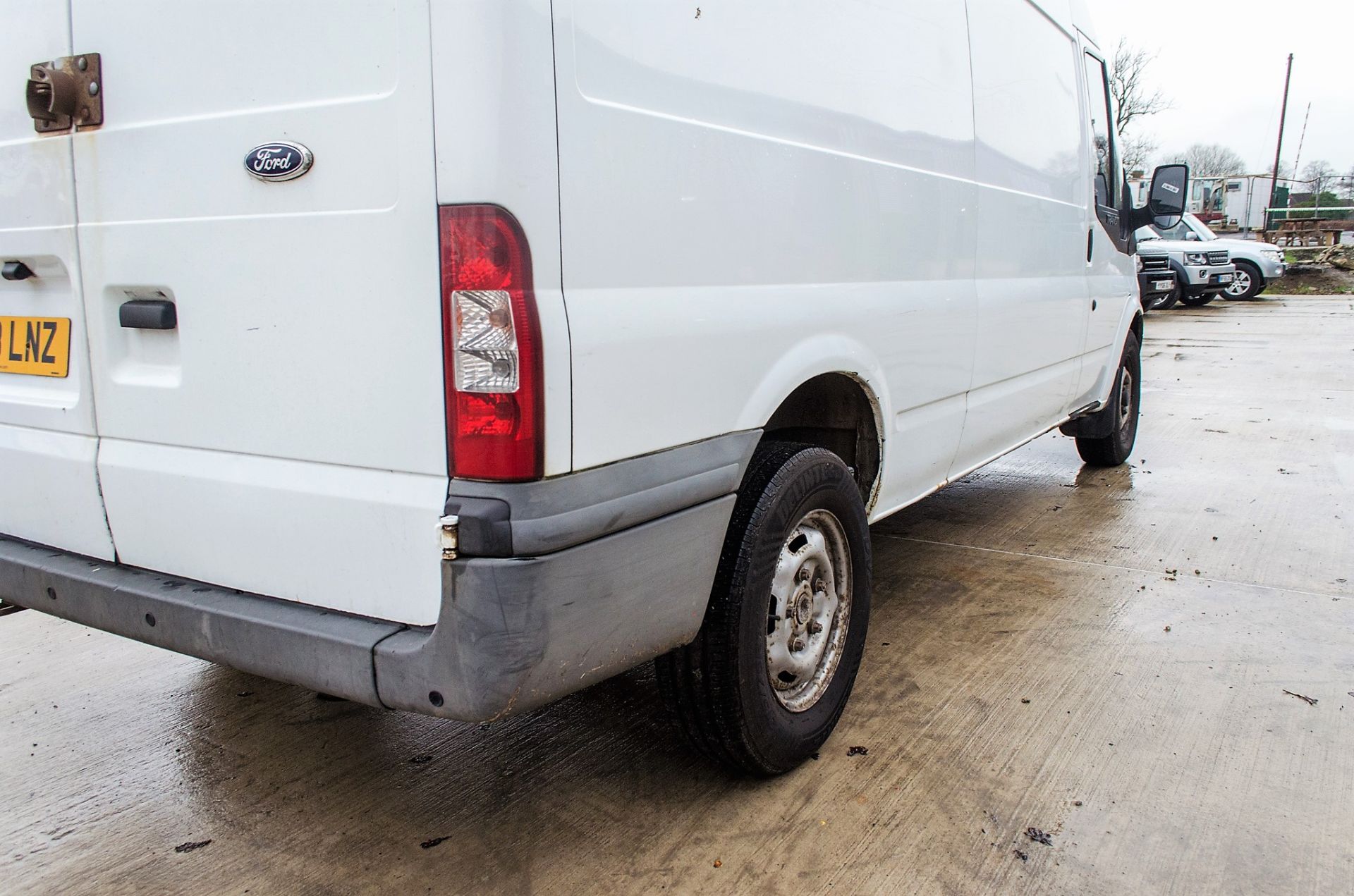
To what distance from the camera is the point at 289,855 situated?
2.21 m

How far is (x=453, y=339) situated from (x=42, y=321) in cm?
116

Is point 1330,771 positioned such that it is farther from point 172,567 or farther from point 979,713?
point 172,567

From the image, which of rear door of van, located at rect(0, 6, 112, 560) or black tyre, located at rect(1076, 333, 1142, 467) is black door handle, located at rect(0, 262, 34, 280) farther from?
black tyre, located at rect(1076, 333, 1142, 467)

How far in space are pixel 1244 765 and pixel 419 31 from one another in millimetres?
2618

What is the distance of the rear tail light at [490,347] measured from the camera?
165cm

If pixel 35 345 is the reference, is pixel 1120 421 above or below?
below

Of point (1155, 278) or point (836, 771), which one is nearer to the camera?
point (836, 771)

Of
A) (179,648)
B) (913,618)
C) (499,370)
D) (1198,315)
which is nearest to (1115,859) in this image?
(913,618)

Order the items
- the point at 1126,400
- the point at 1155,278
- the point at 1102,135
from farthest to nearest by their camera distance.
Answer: the point at 1155,278 < the point at 1126,400 < the point at 1102,135

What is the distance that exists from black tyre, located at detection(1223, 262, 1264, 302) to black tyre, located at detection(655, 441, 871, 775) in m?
19.6

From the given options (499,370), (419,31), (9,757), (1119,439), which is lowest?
(9,757)

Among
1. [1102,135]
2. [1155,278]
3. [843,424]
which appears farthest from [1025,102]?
[1155,278]

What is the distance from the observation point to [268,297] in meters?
1.86

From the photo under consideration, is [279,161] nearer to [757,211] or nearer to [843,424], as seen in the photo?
[757,211]
